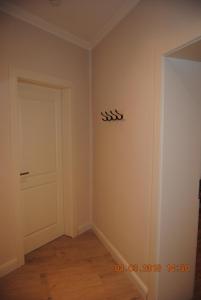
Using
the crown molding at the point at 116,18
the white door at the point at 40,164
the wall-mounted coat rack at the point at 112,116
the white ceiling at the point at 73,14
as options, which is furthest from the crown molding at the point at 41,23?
the wall-mounted coat rack at the point at 112,116

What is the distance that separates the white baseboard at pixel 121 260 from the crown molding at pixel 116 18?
95.0 inches

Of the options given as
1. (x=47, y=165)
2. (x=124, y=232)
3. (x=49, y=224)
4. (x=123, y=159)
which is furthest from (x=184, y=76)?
(x=49, y=224)

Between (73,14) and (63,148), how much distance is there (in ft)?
5.02

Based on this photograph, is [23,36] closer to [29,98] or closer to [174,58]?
[29,98]

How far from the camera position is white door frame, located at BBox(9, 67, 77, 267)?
2.08 meters

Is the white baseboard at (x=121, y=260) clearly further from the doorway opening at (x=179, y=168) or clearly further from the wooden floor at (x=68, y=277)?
the doorway opening at (x=179, y=168)

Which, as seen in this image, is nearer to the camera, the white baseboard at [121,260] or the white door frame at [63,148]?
the white baseboard at [121,260]

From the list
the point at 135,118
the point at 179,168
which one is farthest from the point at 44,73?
the point at 179,168

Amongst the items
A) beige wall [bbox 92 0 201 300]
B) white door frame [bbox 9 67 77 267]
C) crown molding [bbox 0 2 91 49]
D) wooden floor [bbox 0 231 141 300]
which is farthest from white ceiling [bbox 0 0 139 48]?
wooden floor [bbox 0 231 141 300]

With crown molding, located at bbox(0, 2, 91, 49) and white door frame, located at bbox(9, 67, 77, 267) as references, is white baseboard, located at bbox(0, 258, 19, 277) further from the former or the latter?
crown molding, located at bbox(0, 2, 91, 49)

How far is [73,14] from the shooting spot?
209 cm

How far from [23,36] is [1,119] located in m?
0.89

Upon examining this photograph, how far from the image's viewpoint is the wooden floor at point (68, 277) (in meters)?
1.88

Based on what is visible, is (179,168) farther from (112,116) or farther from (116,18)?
(116,18)
